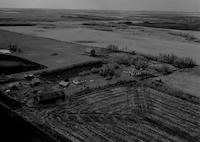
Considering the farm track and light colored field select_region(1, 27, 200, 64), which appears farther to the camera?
light colored field select_region(1, 27, 200, 64)

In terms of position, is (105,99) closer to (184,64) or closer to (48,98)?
(48,98)

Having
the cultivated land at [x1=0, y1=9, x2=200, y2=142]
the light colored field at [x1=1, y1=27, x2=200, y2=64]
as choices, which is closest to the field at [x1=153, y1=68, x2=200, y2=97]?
the cultivated land at [x1=0, y1=9, x2=200, y2=142]

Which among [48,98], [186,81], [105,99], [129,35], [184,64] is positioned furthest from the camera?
[129,35]

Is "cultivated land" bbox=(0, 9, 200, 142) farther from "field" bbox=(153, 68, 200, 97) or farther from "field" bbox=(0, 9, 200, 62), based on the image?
"field" bbox=(0, 9, 200, 62)

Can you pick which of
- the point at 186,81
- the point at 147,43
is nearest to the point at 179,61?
the point at 186,81

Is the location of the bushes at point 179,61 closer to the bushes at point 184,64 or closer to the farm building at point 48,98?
the bushes at point 184,64

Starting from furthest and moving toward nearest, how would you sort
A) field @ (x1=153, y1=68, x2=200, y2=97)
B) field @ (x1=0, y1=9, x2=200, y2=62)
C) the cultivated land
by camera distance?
1. field @ (x1=0, y1=9, x2=200, y2=62)
2. field @ (x1=153, y1=68, x2=200, y2=97)
3. the cultivated land

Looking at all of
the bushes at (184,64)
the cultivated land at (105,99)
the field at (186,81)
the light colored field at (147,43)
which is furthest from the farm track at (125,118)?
the light colored field at (147,43)
